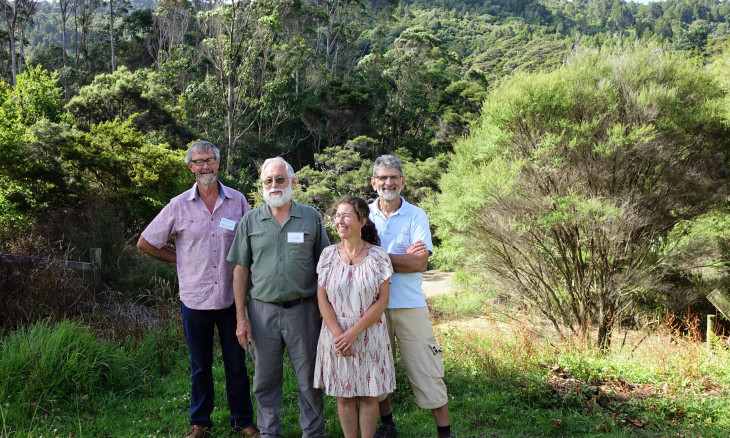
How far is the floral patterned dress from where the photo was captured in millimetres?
2473

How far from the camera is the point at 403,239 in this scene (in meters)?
2.79

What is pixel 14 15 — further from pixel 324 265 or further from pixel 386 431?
pixel 386 431

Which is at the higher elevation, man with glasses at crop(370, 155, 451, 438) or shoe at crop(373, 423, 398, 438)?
man with glasses at crop(370, 155, 451, 438)

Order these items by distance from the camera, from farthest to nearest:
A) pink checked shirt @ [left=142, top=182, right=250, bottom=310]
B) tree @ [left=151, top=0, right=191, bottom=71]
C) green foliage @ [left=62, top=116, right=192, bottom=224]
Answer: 1. tree @ [left=151, top=0, right=191, bottom=71]
2. green foliage @ [left=62, top=116, right=192, bottom=224]
3. pink checked shirt @ [left=142, top=182, right=250, bottom=310]

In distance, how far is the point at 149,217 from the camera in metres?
12.8

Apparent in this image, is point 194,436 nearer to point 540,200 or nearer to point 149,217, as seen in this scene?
point 540,200

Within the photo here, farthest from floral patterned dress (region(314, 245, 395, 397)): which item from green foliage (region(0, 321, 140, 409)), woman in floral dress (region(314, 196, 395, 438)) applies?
green foliage (region(0, 321, 140, 409))

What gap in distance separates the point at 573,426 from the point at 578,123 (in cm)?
768

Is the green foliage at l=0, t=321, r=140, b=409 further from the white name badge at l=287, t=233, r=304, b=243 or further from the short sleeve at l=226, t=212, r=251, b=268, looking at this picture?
the white name badge at l=287, t=233, r=304, b=243

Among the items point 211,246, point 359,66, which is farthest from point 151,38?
point 211,246

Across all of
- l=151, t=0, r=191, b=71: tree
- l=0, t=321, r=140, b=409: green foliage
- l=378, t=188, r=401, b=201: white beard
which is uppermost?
l=151, t=0, r=191, b=71: tree

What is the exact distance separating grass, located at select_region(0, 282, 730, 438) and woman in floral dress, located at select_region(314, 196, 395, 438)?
0.69 m

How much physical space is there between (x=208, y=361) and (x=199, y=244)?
28.3 inches

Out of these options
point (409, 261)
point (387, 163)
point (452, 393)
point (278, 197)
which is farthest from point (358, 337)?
point (452, 393)
